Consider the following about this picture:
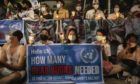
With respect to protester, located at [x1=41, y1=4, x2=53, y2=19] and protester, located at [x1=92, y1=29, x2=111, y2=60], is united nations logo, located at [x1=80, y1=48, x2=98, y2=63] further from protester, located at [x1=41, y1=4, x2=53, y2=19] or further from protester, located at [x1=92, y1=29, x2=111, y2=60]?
protester, located at [x1=41, y1=4, x2=53, y2=19]

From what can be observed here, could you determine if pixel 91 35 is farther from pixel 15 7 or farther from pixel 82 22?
pixel 15 7

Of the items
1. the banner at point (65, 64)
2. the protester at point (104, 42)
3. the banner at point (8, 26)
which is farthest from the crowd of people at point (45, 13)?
the banner at point (65, 64)

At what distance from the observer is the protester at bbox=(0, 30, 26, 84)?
1228 centimetres

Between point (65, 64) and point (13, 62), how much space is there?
53.8 inches

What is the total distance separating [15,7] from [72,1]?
14.4ft

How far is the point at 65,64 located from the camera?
12438 millimetres

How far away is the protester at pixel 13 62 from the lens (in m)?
12.3

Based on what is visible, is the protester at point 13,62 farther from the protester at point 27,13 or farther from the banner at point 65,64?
the protester at point 27,13

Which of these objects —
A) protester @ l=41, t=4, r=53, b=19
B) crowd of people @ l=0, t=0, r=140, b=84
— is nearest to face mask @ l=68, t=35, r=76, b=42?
crowd of people @ l=0, t=0, r=140, b=84

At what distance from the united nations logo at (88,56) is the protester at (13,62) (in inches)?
60.6

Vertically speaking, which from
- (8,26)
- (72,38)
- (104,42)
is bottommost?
(104,42)

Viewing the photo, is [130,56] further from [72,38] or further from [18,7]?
[18,7]

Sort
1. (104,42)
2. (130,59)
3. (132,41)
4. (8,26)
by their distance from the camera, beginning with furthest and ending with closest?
1. (8,26)
2. (104,42)
3. (132,41)
4. (130,59)

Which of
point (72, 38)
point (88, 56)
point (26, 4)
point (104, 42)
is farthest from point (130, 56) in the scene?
point (26, 4)
